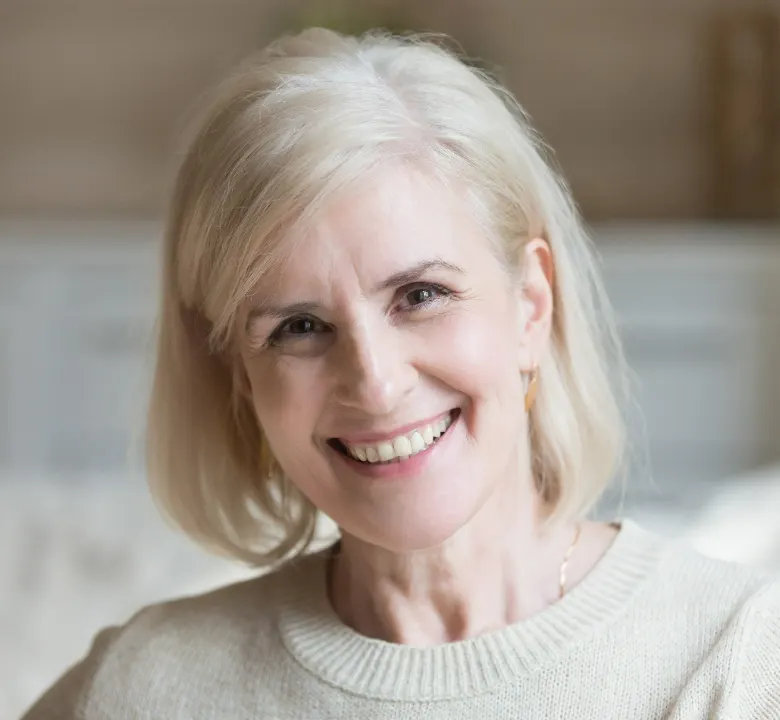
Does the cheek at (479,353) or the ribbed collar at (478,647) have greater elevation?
the cheek at (479,353)

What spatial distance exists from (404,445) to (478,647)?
0.21 meters

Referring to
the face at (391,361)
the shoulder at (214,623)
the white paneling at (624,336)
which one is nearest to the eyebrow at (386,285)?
the face at (391,361)

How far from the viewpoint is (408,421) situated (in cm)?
110

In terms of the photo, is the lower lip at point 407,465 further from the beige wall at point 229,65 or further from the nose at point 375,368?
the beige wall at point 229,65

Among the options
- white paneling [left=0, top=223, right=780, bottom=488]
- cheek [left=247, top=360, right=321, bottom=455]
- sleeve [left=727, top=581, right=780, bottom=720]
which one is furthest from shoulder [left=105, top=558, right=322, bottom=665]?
white paneling [left=0, top=223, right=780, bottom=488]

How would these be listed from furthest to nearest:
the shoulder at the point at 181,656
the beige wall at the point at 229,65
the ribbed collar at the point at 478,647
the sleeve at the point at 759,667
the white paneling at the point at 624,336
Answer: the beige wall at the point at 229,65, the white paneling at the point at 624,336, the shoulder at the point at 181,656, the ribbed collar at the point at 478,647, the sleeve at the point at 759,667

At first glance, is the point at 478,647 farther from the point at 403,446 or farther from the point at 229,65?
the point at 229,65

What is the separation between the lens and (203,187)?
114 centimetres

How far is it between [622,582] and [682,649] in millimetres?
100

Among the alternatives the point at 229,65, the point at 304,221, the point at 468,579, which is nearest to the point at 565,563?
the point at 468,579

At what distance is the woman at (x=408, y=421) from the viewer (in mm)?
1075

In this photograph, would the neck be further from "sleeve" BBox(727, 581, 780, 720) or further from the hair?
"sleeve" BBox(727, 581, 780, 720)

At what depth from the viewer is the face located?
107 centimetres

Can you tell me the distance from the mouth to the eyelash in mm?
106
